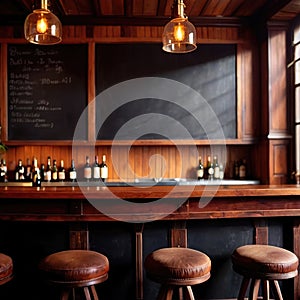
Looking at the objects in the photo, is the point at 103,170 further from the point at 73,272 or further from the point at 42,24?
the point at 73,272

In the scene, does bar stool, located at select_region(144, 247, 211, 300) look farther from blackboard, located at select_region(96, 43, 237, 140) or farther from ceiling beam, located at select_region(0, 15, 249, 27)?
ceiling beam, located at select_region(0, 15, 249, 27)

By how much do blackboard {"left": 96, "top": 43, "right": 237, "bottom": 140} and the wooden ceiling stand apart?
30cm

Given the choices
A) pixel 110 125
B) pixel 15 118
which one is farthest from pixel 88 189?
pixel 15 118

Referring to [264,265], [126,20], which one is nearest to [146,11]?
[126,20]

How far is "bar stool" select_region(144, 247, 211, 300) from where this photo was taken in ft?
6.52

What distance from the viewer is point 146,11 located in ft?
14.0

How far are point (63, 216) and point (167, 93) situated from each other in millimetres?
2470

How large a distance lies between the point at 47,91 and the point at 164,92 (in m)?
1.34

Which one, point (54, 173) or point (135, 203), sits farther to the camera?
point (54, 173)

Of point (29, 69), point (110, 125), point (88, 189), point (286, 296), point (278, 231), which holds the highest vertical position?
point (29, 69)

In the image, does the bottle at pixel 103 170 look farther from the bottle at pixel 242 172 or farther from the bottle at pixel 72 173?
the bottle at pixel 242 172

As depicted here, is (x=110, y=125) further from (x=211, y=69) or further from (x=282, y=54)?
(x=282, y=54)

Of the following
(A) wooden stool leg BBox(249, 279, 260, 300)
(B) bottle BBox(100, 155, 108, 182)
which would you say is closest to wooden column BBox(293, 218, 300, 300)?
(A) wooden stool leg BBox(249, 279, 260, 300)

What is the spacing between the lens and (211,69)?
4.53 meters
